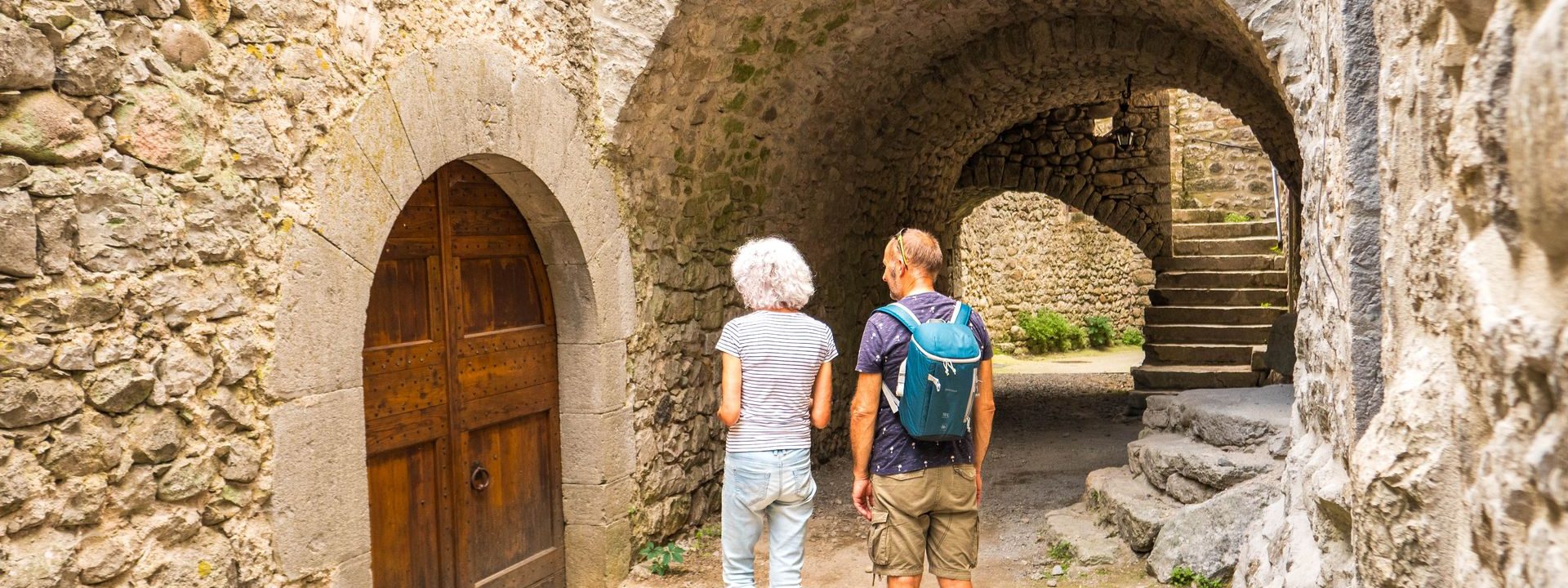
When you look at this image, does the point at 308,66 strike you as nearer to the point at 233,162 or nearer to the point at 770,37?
the point at 233,162

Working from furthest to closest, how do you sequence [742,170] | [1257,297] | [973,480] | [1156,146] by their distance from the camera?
1. [1156,146]
2. [1257,297]
3. [742,170]
4. [973,480]

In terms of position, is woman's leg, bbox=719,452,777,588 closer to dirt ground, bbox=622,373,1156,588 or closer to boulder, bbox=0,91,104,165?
dirt ground, bbox=622,373,1156,588

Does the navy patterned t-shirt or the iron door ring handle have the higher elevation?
the navy patterned t-shirt

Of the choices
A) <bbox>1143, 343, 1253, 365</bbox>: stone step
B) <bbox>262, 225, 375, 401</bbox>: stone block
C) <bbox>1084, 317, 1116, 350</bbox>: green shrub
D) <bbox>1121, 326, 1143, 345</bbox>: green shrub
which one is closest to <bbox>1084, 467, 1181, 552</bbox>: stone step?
<bbox>262, 225, 375, 401</bbox>: stone block

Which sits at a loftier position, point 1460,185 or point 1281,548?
point 1460,185

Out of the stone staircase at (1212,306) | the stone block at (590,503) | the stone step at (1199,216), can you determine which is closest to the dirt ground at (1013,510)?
the stone block at (590,503)

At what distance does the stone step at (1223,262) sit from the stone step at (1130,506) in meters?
7.27

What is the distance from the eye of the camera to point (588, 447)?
427cm

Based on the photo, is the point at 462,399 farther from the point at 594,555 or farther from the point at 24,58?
the point at 24,58

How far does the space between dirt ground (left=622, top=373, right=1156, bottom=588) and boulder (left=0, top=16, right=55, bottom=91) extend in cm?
293

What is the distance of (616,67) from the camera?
4250 millimetres

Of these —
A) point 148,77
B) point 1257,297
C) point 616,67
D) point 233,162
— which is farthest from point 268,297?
point 1257,297

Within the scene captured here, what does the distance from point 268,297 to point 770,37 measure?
289 centimetres

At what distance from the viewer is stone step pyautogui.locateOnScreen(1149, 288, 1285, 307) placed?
11.1 meters
